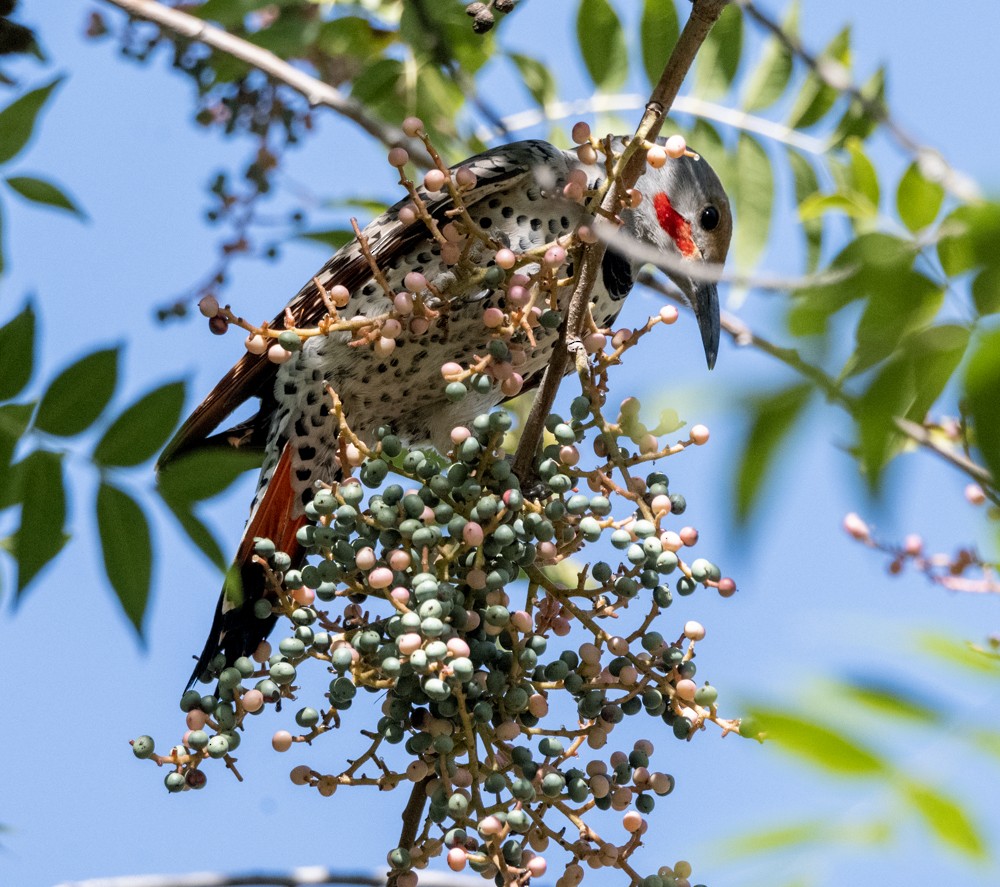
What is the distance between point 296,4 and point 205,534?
1773 mm

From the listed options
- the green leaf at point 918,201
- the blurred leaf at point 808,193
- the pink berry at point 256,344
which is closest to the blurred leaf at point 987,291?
the green leaf at point 918,201

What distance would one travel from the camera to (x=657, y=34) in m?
2.95

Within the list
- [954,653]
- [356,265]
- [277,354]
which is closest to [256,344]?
[277,354]

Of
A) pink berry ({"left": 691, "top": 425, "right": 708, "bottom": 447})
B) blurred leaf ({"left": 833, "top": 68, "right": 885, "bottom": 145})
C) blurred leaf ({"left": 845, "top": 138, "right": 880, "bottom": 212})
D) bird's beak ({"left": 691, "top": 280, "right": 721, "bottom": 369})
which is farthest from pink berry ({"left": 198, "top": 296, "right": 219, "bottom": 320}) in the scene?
blurred leaf ({"left": 833, "top": 68, "right": 885, "bottom": 145})

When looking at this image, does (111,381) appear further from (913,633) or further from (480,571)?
(913,633)

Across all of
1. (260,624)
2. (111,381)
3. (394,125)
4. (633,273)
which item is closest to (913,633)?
(111,381)

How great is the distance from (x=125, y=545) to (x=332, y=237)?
156cm

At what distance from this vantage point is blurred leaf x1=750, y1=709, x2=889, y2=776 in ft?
2.99

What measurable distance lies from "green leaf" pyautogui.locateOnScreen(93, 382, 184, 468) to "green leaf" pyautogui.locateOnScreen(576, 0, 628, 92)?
1.55 metres

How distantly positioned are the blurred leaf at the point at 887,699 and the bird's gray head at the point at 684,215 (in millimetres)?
2411

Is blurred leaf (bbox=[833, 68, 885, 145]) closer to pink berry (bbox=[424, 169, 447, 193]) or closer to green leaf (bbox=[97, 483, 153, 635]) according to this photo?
pink berry (bbox=[424, 169, 447, 193])

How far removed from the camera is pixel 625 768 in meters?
1.93

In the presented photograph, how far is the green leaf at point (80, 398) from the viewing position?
6.22ft

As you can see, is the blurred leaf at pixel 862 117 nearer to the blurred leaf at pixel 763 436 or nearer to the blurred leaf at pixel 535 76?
the blurred leaf at pixel 535 76
